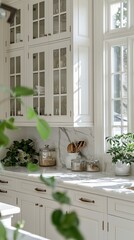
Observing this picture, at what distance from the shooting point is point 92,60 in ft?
12.8

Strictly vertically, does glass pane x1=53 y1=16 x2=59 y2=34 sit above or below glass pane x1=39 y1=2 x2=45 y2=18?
below

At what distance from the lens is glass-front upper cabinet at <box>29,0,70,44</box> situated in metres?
3.77

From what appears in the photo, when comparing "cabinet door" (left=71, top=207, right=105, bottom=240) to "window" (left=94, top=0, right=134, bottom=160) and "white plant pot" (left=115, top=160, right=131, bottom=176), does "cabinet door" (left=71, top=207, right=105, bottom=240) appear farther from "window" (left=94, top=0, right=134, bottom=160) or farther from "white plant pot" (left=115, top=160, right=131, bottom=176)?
"window" (left=94, top=0, right=134, bottom=160)

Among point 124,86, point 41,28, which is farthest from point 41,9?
point 124,86

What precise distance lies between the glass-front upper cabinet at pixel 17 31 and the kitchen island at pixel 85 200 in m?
1.44

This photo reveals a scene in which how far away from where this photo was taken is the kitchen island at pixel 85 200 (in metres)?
2.79

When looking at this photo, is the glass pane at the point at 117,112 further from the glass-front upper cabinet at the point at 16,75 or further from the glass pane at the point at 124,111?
the glass-front upper cabinet at the point at 16,75

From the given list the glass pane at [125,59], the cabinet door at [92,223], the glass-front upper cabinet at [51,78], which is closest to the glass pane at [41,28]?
the glass-front upper cabinet at [51,78]

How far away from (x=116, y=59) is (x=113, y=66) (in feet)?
0.25

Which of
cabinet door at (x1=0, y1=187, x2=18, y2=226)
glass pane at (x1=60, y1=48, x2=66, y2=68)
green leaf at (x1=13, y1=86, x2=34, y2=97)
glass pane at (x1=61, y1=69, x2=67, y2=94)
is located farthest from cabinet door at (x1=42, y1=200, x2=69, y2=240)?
green leaf at (x1=13, y1=86, x2=34, y2=97)

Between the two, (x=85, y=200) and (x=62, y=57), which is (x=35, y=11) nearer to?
(x=62, y=57)

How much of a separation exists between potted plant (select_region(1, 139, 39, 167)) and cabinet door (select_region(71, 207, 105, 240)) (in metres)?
1.38

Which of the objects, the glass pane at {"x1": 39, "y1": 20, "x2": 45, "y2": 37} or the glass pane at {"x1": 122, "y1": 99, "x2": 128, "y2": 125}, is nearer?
the glass pane at {"x1": 122, "y1": 99, "x2": 128, "y2": 125}

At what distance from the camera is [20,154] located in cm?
439
